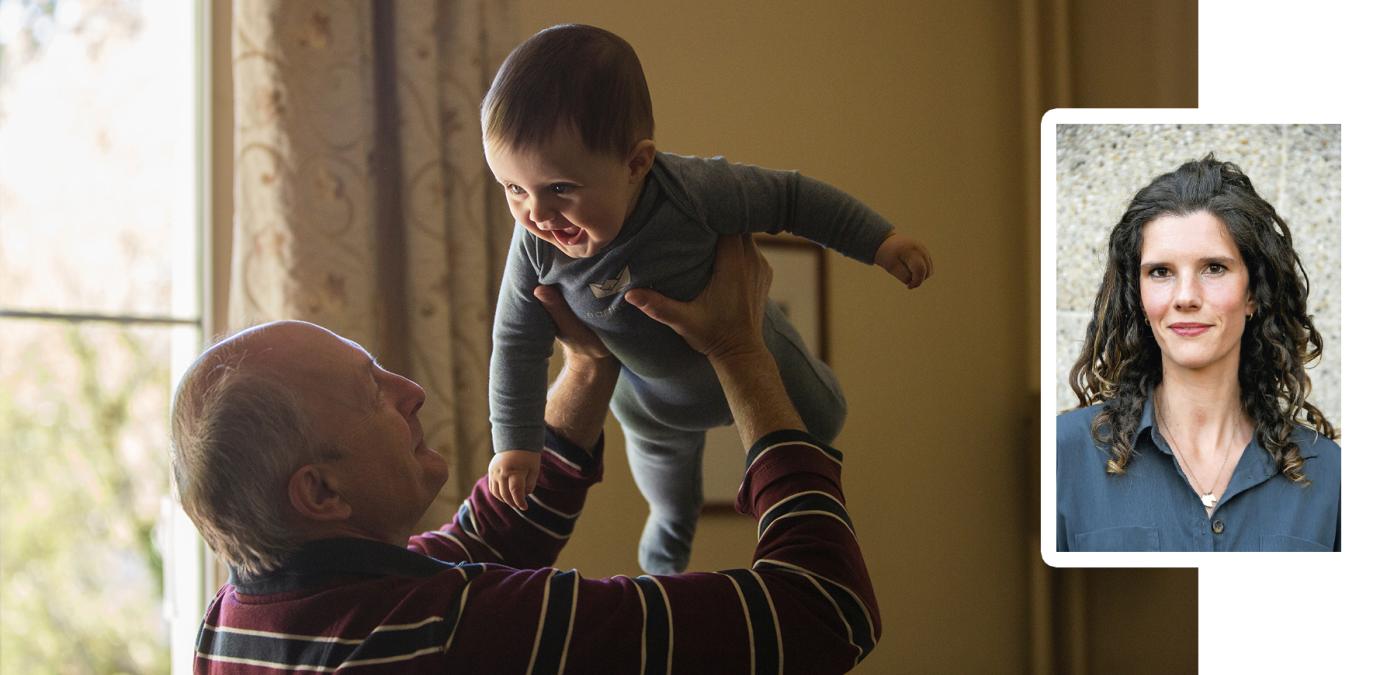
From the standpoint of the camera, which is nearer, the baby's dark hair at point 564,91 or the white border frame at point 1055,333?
the baby's dark hair at point 564,91

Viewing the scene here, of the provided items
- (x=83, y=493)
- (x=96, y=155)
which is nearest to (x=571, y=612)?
(x=83, y=493)

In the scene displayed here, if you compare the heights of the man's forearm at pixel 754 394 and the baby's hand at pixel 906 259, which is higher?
the baby's hand at pixel 906 259

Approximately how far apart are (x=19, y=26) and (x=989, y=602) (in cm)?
233

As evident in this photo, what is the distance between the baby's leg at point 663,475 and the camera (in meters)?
1.19

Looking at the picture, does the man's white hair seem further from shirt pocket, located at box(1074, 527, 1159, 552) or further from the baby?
shirt pocket, located at box(1074, 527, 1159, 552)

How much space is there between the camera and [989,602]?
107 inches

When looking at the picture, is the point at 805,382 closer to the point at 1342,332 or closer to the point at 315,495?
the point at 315,495

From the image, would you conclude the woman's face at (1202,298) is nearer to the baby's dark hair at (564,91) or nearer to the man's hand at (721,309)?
the man's hand at (721,309)

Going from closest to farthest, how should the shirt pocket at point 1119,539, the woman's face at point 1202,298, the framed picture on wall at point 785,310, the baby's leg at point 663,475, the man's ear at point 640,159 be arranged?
the man's ear at point 640,159, the baby's leg at point 663,475, the woman's face at point 1202,298, the shirt pocket at point 1119,539, the framed picture on wall at point 785,310

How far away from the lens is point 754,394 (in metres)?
0.96

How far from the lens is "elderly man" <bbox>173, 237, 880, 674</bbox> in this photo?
83 centimetres

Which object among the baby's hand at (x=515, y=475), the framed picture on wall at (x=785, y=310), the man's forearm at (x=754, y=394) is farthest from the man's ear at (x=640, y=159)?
the framed picture on wall at (x=785, y=310)

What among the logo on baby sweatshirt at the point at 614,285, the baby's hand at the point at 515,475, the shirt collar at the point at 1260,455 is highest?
the logo on baby sweatshirt at the point at 614,285

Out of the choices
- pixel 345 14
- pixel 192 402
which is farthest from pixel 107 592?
pixel 192 402
